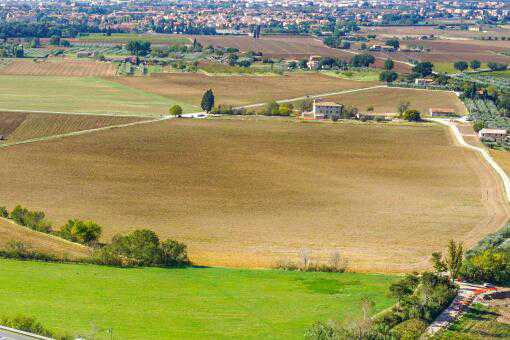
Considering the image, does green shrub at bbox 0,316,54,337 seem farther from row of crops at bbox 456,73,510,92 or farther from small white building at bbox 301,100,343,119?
row of crops at bbox 456,73,510,92

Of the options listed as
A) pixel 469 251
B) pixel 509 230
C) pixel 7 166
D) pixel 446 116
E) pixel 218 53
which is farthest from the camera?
pixel 218 53

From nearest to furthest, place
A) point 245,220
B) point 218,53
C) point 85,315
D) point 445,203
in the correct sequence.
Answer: point 85,315 < point 245,220 < point 445,203 < point 218,53

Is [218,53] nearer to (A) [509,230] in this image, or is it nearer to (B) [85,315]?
(A) [509,230]

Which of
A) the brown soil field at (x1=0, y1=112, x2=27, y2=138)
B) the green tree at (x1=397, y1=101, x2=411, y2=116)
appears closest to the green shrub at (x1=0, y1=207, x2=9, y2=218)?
the brown soil field at (x1=0, y1=112, x2=27, y2=138)

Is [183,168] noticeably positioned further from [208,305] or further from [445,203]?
[208,305]

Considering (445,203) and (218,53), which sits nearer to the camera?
(445,203)

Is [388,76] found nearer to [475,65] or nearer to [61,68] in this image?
[475,65]

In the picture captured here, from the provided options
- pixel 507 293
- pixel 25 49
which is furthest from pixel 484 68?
pixel 507 293
